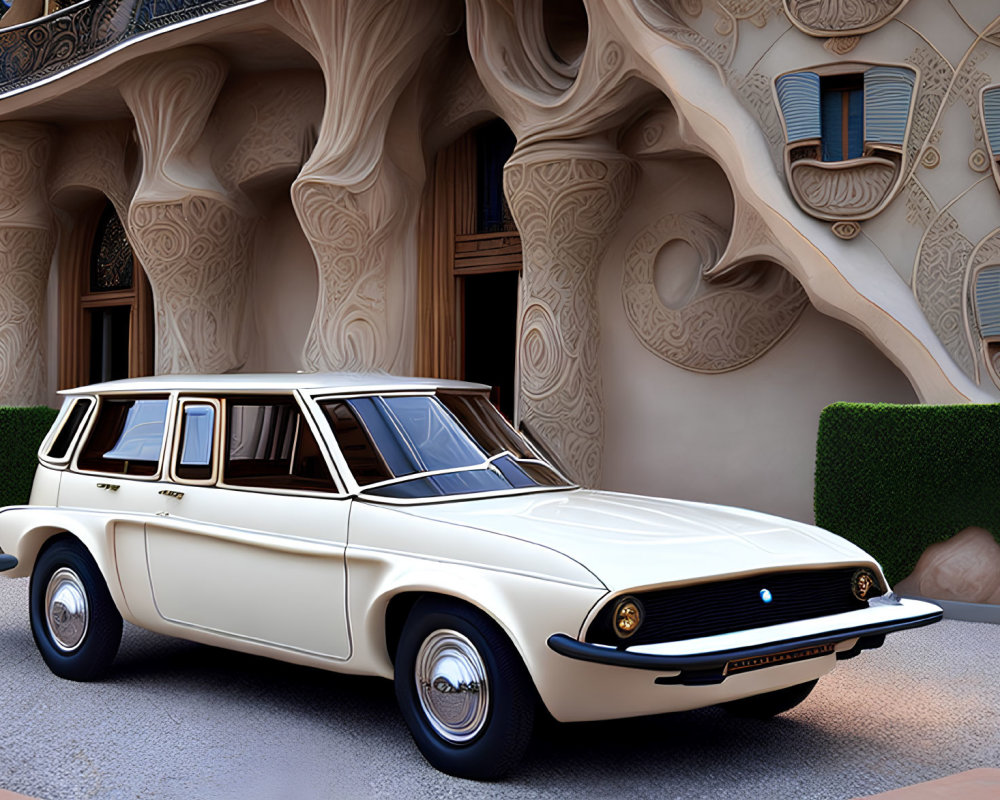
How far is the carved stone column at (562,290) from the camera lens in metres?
11.5

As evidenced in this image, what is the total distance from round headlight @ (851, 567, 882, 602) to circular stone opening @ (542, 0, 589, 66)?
868 centimetres

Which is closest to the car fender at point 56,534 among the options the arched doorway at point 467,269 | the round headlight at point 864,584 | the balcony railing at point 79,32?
the round headlight at point 864,584

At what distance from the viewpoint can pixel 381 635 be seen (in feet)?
15.5

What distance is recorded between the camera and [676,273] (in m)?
11.6

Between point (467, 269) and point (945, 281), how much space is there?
19.9 ft

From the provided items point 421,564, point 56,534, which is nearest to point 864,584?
point 421,564

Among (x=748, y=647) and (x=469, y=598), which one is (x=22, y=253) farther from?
(x=748, y=647)

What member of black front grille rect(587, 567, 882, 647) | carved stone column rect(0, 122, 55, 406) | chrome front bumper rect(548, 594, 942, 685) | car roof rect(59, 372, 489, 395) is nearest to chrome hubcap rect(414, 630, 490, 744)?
chrome front bumper rect(548, 594, 942, 685)

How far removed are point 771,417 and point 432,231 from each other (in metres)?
5.02

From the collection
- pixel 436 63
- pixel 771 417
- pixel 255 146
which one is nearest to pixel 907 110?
pixel 771 417

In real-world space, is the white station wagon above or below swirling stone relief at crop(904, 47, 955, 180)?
below

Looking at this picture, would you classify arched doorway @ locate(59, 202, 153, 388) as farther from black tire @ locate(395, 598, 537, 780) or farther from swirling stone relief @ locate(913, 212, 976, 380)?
black tire @ locate(395, 598, 537, 780)

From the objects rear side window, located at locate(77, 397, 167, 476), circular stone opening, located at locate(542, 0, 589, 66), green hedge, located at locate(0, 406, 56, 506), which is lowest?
green hedge, located at locate(0, 406, 56, 506)

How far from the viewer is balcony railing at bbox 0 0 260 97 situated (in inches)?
529
